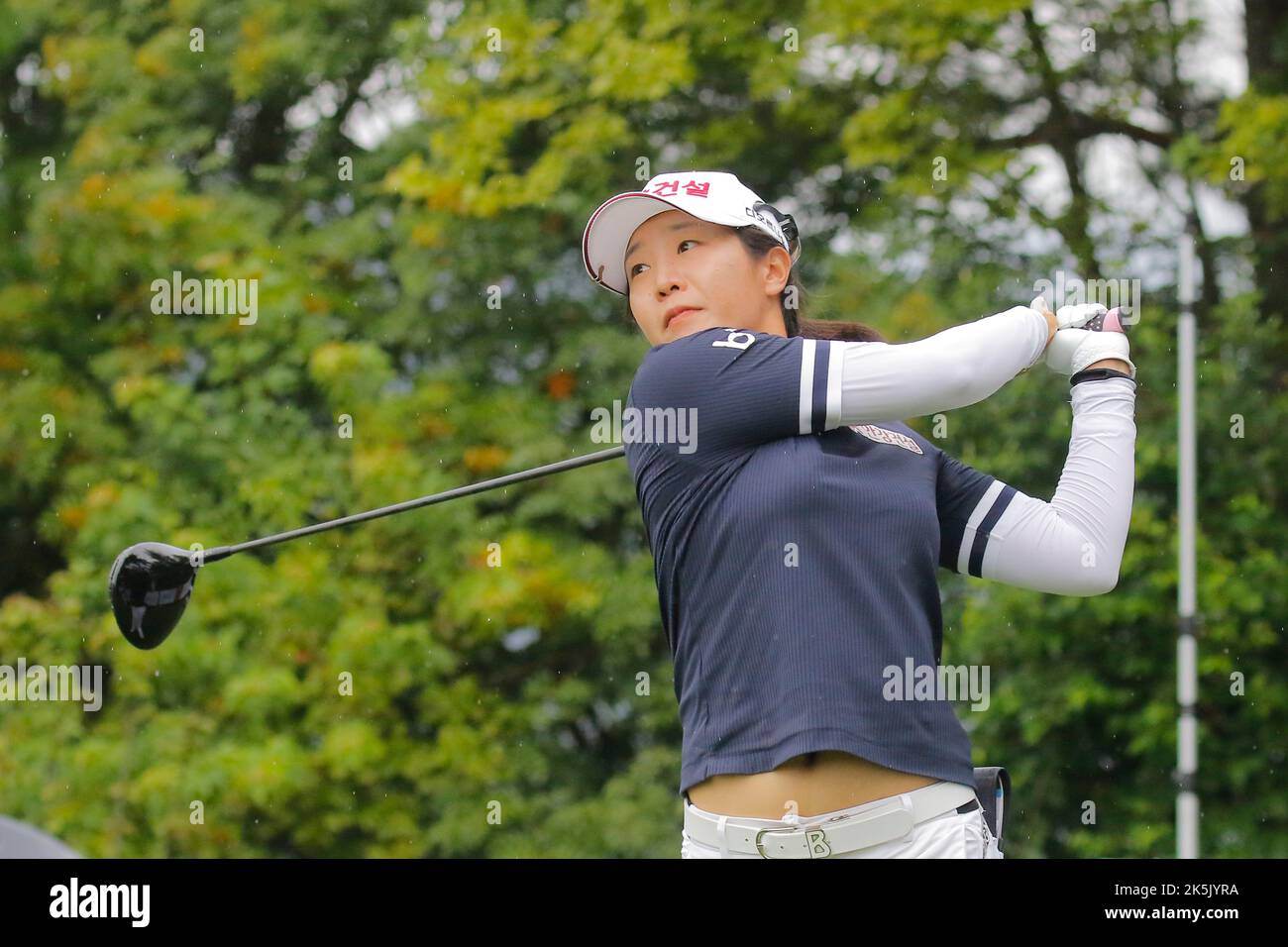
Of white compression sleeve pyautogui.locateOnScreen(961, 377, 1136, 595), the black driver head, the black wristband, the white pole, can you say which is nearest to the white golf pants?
white compression sleeve pyautogui.locateOnScreen(961, 377, 1136, 595)

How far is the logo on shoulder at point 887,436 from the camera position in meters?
2.26

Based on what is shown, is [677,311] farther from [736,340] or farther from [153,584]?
[153,584]

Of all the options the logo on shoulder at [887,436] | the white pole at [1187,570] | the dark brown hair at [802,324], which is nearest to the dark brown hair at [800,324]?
the dark brown hair at [802,324]

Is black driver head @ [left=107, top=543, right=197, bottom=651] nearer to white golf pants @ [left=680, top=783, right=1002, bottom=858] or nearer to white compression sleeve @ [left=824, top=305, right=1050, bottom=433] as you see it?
white golf pants @ [left=680, top=783, right=1002, bottom=858]

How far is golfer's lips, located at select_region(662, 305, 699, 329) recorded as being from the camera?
241 centimetres

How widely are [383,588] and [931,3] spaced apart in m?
3.51

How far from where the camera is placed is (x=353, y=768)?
707 centimetres

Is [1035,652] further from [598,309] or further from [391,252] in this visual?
[391,252]

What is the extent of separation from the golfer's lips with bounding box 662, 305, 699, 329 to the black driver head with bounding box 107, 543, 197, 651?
983mm

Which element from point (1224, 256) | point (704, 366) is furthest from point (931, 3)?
point (704, 366)

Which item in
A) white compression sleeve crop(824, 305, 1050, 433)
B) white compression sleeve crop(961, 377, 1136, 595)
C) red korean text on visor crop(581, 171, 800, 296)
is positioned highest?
red korean text on visor crop(581, 171, 800, 296)

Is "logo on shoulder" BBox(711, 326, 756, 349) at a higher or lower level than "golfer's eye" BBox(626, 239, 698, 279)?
lower

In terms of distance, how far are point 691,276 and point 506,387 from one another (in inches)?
202

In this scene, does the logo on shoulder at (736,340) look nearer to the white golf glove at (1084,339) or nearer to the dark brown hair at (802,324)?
the dark brown hair at (802,324)
